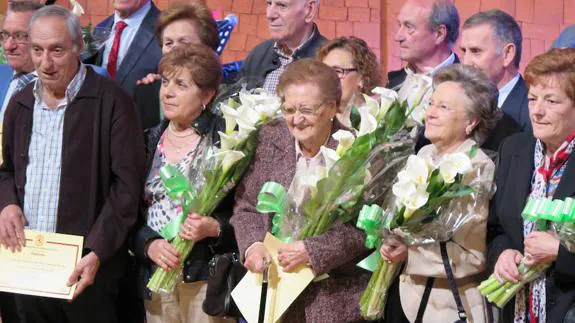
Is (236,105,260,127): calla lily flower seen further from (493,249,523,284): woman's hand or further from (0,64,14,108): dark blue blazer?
(0,64,14,108): dark blue blazer

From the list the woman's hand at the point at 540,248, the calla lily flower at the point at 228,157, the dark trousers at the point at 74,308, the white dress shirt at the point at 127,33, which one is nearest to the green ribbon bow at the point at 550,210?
the woman's hand at the point at 540,248

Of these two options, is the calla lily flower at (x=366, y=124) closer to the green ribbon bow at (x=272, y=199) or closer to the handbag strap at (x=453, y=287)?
the green ribbon bow at (x=272, y=199)

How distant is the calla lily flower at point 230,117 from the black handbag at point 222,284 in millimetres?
491

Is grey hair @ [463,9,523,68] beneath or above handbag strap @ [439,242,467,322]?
above

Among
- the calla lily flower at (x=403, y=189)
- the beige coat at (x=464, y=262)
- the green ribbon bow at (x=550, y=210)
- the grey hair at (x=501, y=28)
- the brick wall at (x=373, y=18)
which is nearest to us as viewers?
the green ribbon bow at (x=550, y=210)

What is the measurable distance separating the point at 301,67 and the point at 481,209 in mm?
845

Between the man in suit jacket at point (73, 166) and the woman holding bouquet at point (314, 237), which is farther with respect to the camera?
the man in suit jacket at point (73, 166)

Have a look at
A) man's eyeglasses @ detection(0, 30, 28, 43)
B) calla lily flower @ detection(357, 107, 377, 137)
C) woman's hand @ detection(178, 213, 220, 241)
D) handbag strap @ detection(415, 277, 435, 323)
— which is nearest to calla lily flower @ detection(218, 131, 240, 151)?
woman's hand @ detection(178, 213, 220, 241)

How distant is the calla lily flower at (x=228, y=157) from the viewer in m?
4.14

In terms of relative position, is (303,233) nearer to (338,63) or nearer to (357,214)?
(357,214)

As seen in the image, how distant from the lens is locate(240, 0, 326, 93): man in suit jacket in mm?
5199

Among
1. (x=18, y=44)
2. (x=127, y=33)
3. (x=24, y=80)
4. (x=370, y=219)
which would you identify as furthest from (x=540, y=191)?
(x=18, y=44)

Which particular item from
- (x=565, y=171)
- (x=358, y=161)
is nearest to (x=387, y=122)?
(x=358, y=161)

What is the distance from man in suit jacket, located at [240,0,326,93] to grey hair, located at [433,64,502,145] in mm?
1273
